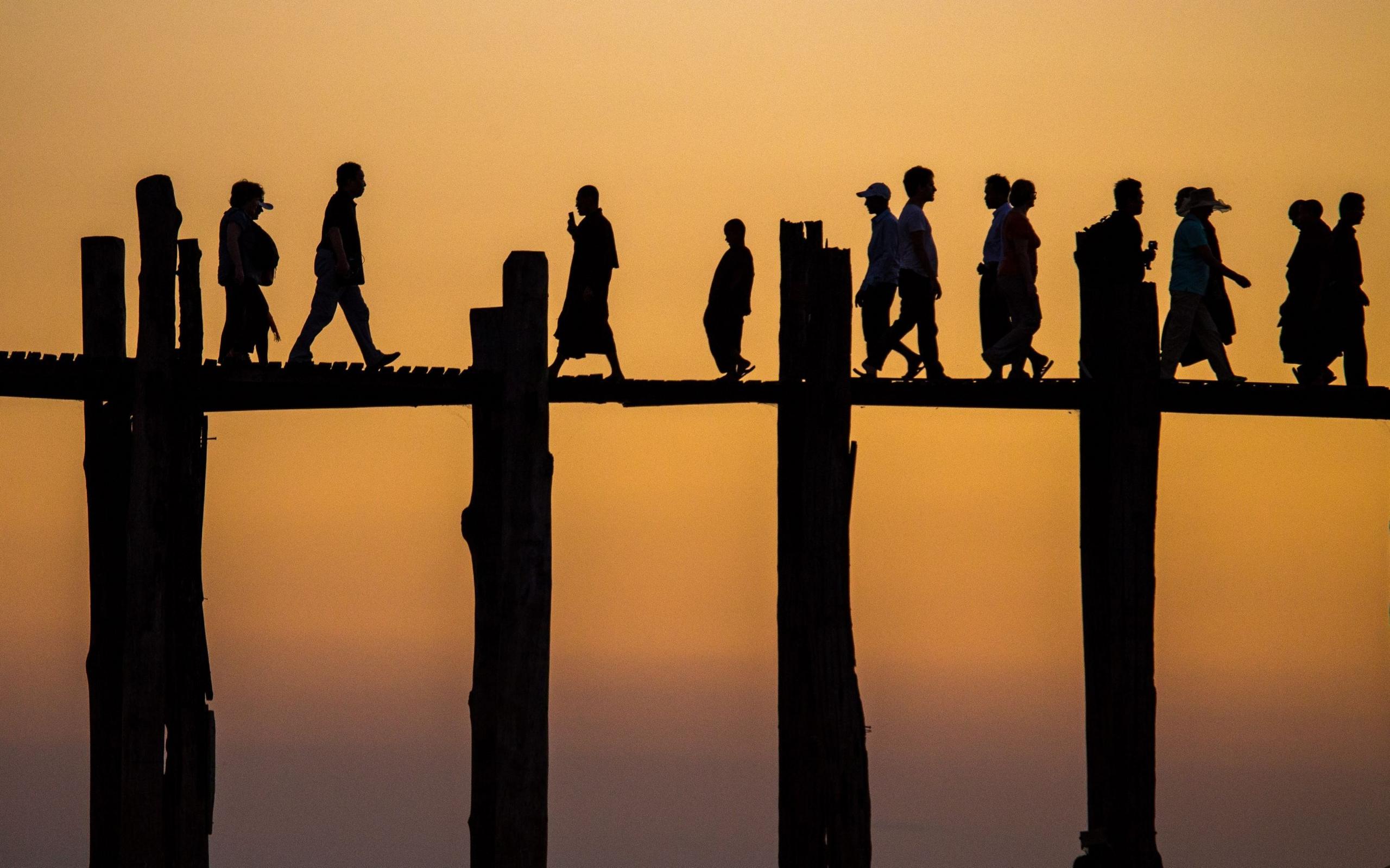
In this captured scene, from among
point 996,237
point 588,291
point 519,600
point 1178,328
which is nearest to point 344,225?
point 588,291

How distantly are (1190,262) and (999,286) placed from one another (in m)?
1.14

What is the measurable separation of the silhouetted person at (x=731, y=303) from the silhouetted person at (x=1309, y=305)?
126 inches

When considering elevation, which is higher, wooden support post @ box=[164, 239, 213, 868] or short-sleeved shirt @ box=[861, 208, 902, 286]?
short-sleeved shirt @ box=[861, 208, 902, 286]

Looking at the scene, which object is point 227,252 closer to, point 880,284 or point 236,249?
point 236,249

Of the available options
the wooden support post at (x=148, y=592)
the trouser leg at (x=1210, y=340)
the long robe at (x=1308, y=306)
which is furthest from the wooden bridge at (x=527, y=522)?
the long robe at (x=1308, y=306)

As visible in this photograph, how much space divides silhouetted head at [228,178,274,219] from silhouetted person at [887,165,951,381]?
364 cm

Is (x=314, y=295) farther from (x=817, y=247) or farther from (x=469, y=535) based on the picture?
(x=817, y=247)

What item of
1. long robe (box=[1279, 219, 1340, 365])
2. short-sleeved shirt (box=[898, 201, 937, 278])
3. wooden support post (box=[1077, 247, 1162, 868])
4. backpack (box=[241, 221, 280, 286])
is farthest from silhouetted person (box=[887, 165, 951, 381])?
backpack (box=[241, 221, 280, 286])

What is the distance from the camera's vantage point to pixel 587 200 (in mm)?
12836

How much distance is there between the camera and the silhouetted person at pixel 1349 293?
12.9 m

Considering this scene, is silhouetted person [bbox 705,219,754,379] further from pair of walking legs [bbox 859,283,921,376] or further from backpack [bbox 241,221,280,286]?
backpack [bbox 241,221,280,286]

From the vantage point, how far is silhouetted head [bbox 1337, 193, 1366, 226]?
13047mm

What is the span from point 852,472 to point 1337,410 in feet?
9.61

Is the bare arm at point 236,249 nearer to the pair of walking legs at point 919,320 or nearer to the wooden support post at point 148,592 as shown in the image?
the wooden support post at point 148,592
